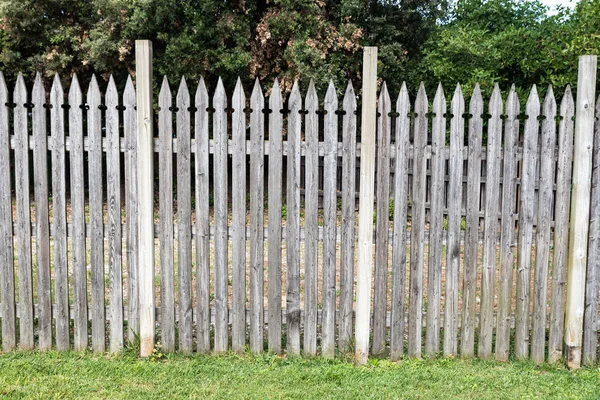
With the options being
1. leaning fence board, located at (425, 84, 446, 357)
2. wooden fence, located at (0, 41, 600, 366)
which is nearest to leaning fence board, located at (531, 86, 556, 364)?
wooden fence, located at (0, 41, 600, 366)

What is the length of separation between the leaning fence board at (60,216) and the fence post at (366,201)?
1.80 metres

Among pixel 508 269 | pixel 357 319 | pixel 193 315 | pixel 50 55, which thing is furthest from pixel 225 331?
pixel 50 55

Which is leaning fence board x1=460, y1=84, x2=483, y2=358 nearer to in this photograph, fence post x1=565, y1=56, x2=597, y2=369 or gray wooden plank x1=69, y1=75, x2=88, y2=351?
fence post x1=565, y1=56, x2=597, y2=369

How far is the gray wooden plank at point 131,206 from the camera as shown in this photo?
4457mm

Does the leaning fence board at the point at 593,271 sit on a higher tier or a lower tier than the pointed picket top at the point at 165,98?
lower

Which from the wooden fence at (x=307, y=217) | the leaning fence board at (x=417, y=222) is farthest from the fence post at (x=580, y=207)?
the leaning fence board at (x=417, y=222)

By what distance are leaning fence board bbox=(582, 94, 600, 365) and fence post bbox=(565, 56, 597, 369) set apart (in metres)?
0.05

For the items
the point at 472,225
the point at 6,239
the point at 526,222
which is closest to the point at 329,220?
the point at 472,225

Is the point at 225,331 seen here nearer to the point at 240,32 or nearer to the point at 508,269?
the point at 508,269

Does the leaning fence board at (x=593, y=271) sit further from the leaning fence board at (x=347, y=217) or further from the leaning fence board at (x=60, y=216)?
the leaning fence board at (x=60, y=216)

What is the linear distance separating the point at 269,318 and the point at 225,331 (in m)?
0.35

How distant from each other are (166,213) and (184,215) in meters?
0.13

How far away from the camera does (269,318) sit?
468 centimetres

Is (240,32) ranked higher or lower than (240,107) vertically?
higher
